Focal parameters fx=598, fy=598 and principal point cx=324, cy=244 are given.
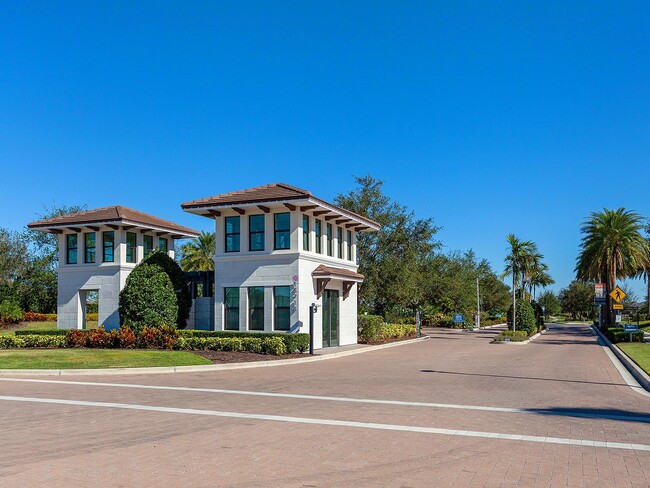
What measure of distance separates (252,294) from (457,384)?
12594 millimetres

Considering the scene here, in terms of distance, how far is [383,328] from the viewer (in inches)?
1347

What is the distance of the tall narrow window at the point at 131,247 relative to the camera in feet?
103

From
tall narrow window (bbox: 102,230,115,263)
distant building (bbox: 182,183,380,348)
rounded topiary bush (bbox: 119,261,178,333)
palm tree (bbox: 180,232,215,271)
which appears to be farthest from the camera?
palm tree (bbox: 180,232,215,271)

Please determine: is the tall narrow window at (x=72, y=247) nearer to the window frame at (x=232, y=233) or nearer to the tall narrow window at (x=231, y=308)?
the window frame at (x=232, y=233)

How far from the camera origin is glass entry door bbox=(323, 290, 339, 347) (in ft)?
91.6

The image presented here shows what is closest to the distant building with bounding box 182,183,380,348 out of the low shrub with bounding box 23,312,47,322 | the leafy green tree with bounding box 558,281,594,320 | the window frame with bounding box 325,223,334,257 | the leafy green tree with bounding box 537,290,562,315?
the window frame with bounding box 325,223,334,257

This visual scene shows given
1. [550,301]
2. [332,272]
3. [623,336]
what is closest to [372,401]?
[332,272]

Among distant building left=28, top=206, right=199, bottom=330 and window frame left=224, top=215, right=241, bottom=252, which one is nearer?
window frame left=224, top=215, right=241, bottom=252

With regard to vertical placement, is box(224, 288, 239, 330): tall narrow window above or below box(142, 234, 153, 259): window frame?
below

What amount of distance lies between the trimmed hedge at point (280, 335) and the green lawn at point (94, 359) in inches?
112

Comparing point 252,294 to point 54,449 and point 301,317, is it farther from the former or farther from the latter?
point 54,449

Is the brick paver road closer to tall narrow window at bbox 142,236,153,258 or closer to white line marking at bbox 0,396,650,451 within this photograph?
white line marking at bbox 0,396,650,451

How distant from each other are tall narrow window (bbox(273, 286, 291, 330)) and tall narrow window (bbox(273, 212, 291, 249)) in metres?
1.88

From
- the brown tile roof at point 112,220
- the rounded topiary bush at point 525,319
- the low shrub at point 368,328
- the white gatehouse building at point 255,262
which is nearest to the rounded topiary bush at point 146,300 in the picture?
the white gatehouse building at point 255,262
